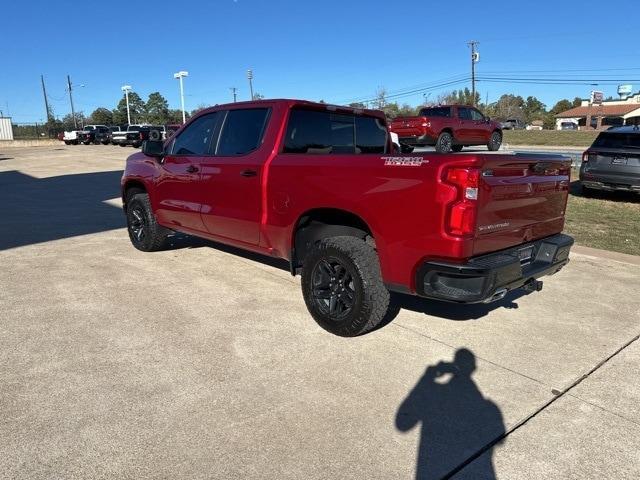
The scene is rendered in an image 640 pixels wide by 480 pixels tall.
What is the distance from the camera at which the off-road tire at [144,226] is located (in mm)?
6523

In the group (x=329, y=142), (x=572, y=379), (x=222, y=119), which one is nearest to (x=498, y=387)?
(x=572, y=379)

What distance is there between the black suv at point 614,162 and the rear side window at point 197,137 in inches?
340

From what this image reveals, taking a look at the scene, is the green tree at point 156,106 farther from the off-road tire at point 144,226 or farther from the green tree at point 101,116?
the off-road tire at point 144,226

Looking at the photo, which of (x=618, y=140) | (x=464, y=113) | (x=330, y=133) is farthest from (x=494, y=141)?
(x=330, y=133)

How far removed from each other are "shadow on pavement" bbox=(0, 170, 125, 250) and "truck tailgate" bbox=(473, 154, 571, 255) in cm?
667

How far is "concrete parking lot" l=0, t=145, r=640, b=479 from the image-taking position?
2.62 metres

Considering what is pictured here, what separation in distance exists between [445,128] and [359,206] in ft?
44.5

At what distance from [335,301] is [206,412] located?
1.44 m

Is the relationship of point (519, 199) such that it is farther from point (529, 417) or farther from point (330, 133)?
point (330, 133)

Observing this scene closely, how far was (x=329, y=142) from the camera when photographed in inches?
193

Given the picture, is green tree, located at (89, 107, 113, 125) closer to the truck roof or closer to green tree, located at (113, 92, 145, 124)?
green tree, located at (113, 92, 145, 124)

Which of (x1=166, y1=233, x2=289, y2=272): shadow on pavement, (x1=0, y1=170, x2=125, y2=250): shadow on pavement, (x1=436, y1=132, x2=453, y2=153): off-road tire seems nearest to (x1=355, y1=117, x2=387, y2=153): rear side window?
(x1=166, y1=233, x2=289, y2=272): shadow on pavement

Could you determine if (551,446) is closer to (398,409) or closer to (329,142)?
(398,409)

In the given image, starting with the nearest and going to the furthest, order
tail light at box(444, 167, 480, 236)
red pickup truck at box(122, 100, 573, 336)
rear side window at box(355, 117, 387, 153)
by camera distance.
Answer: tail light at box(444, 167, 480, 236), red pickup truck at box(122, 100, 573, 336), rear side window at box(355, 117, 387, 153)
